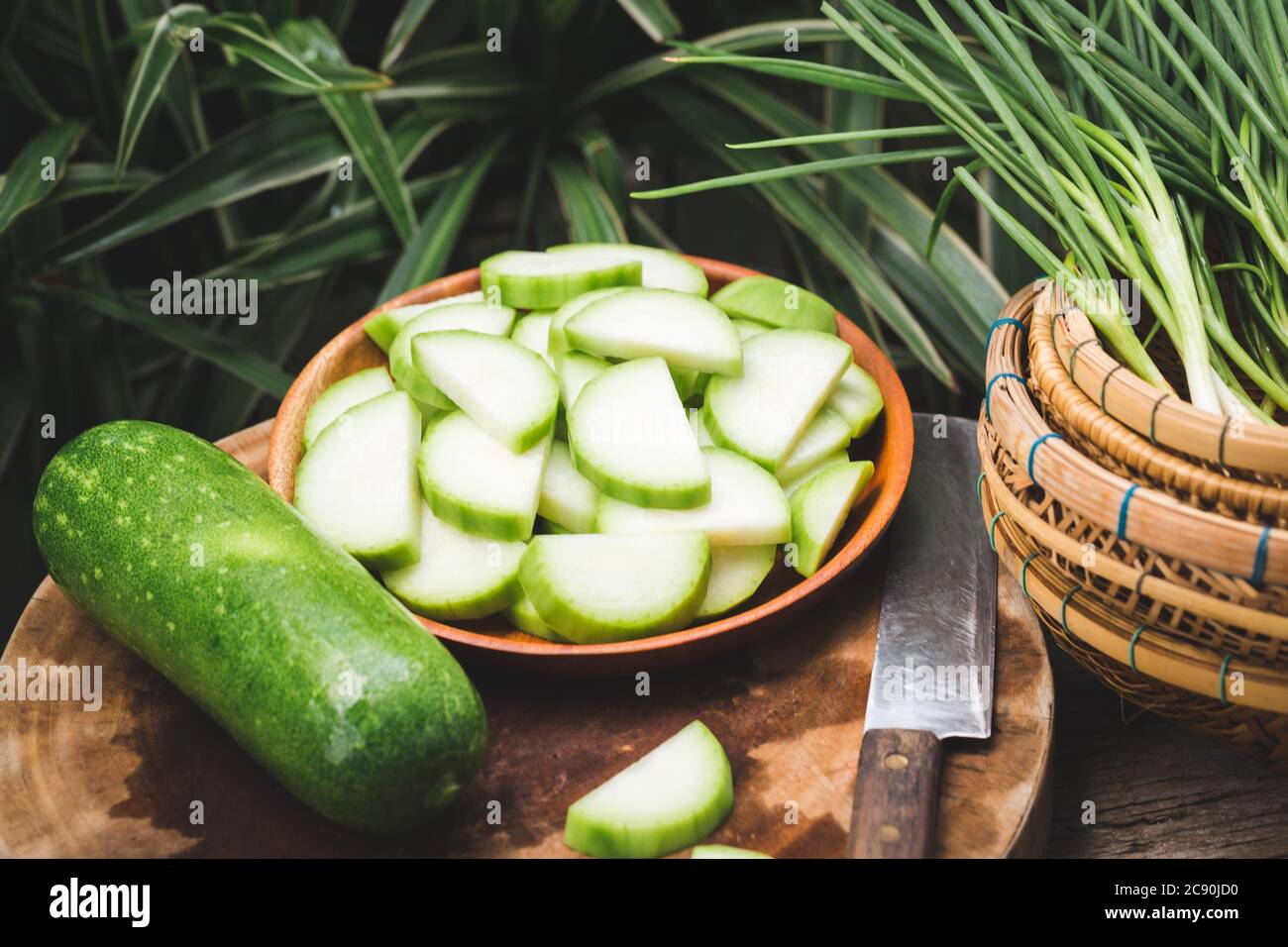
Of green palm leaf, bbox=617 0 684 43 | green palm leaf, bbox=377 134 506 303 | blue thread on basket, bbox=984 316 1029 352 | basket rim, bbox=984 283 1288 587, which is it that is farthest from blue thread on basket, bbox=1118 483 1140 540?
green palm leaf, bbox=377 134 506 303

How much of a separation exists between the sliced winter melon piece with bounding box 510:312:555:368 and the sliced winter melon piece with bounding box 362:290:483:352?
8 cm

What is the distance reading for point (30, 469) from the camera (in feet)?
5.44

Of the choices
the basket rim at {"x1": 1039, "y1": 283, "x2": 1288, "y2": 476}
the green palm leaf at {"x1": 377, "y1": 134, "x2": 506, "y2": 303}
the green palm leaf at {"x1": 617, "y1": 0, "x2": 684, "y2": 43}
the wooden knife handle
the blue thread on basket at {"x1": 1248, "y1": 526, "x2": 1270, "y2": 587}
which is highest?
the green palm leaf at {"x1": 617, "y1": 0, "x2": 684, "y2": 43}

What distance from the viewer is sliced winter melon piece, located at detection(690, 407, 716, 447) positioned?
1024mm

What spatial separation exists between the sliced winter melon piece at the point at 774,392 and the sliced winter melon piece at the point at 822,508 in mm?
41

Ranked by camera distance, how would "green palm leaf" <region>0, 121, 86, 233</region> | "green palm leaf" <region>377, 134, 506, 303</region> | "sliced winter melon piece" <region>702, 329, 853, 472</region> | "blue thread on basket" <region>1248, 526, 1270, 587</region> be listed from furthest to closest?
"green palm leaf" <region>377, 134, 506, 303</region>
"green palm leaf" <region>0, 121, 86, 233</region>
"sliced winter melon piece" <region>702, 329, 853, 472</region>
"blue thread on basket" <region>1248, 526, 1270, 587</region>

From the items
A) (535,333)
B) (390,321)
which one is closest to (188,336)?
(390,321)

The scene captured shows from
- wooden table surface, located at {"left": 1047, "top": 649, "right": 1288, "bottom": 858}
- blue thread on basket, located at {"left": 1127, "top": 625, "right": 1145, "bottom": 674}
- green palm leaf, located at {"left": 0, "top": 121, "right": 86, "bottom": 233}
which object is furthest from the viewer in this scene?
green palm leaf, located at {"left": 0, "top": 121, "right": 86, "bottom": 233}

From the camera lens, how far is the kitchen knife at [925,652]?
2.45 ft

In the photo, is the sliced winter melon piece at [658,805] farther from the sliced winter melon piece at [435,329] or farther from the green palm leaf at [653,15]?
the green palm leaf at [653,15]

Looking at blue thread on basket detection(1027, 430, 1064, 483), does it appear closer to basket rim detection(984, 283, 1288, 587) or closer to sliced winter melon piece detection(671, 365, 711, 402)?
basket rim detection(984, 283, 1288, 587)

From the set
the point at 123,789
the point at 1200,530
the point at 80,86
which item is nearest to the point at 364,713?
the point at 123,789

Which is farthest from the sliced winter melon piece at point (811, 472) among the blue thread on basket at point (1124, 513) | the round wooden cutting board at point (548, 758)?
the blue thread on basket at point (1124, 513)

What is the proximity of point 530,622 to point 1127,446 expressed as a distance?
1.52 ft
